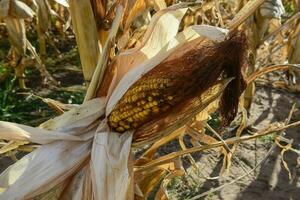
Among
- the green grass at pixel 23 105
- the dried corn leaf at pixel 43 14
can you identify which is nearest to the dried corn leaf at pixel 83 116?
the green grass at pixel 23 105

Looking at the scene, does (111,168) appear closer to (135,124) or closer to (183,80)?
(135,124)

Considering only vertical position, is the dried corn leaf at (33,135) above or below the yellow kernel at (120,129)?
above

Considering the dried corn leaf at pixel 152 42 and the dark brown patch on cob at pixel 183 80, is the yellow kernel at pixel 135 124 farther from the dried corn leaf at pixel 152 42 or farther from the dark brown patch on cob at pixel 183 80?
the dried corn leaf at pixel 152 42

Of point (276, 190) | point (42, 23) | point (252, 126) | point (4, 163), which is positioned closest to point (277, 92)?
point (252, 126)

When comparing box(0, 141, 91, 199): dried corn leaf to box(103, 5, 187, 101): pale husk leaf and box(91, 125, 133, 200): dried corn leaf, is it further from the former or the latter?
box(103, 5, 187, 101): pale husk leaf

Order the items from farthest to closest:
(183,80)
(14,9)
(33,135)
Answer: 1. (14,9)
2. (33,135)
3. (183,80)

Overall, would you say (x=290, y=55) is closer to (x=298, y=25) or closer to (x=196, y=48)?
(x=298, y=25)

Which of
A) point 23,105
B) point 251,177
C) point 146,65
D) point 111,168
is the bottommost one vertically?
point 251,177

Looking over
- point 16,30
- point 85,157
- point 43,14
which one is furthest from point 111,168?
Answer: point 43,14
